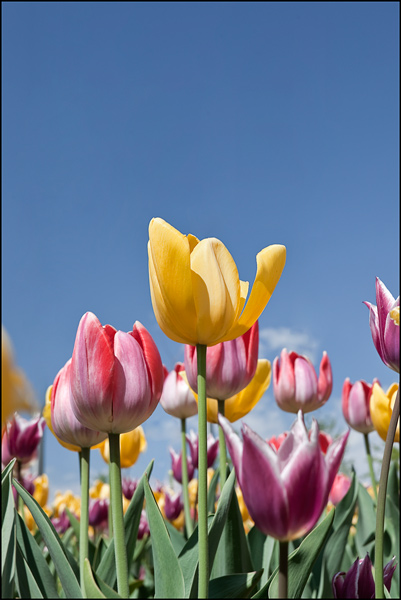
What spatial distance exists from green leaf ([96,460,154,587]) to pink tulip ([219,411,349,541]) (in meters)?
0.76

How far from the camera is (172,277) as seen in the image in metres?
0.92

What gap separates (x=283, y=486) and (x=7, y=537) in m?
0.73

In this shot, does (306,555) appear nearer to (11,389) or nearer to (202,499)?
(202,499)

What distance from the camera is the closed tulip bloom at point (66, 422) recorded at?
1.25m

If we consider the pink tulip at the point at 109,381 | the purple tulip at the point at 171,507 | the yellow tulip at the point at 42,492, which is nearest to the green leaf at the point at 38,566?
the pink tulip at the point at 109,381

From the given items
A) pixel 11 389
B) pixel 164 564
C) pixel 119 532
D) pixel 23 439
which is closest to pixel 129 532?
pixel 164 564

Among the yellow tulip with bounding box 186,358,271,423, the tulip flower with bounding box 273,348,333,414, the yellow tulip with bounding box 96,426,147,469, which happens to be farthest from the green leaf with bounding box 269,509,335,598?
the yellow tulip with bounding box 96,426,147,469

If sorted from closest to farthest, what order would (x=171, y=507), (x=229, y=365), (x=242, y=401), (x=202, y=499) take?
(x=202, y=499), (x=229, y=365), (x=242, y=401), (x=171, y=507)

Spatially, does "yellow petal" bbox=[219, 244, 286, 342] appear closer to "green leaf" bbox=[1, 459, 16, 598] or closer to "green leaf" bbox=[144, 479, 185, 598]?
"green leaf" bbox=[144, 479, 185, 598]

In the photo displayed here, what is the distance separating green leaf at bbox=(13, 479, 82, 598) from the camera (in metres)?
1.00

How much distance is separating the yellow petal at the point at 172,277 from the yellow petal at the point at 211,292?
0.05 feet

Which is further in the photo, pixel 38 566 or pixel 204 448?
pixel 38 566

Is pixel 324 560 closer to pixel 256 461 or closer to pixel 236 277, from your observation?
pixel 236 277

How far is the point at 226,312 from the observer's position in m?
0.93
